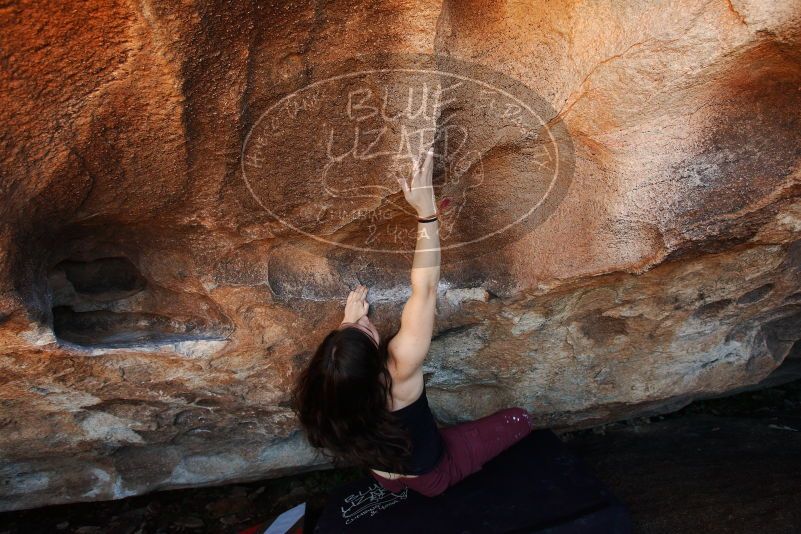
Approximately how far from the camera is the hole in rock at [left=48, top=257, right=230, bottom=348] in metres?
1.44

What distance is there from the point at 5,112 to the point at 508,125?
0.90m

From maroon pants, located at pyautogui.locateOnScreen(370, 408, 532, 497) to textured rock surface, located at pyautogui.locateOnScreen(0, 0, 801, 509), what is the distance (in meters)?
0.12

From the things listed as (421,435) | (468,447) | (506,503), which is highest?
(421,435)

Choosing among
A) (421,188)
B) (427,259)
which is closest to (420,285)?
(427,259)

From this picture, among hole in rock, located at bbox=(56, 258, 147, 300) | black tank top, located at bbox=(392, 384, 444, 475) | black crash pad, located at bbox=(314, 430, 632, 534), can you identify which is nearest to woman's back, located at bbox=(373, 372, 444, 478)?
black tank top, located at bbox=(392, 384, 444, 475)

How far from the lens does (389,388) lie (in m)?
1.41

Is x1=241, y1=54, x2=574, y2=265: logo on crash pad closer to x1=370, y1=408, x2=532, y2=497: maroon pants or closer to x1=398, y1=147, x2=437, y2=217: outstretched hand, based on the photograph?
x1=398, y1=147, x2=437, y2=217: outstretched hand

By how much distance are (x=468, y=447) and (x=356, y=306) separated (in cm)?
52

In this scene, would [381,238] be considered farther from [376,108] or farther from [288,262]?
[376,108]

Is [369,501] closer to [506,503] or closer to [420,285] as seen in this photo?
[506,503]

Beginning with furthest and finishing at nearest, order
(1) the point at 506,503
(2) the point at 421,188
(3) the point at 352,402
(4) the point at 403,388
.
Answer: (1) the point at 506,503, (4) the point at 403,388, (3) the point at 352,402, (2) the point at 421,188

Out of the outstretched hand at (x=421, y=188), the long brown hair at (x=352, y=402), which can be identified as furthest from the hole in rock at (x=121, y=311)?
the outstretched hand at (x=421, y=188)

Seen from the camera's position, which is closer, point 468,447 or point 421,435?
point 421,435

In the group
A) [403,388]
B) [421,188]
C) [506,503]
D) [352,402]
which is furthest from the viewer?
[506,503]
